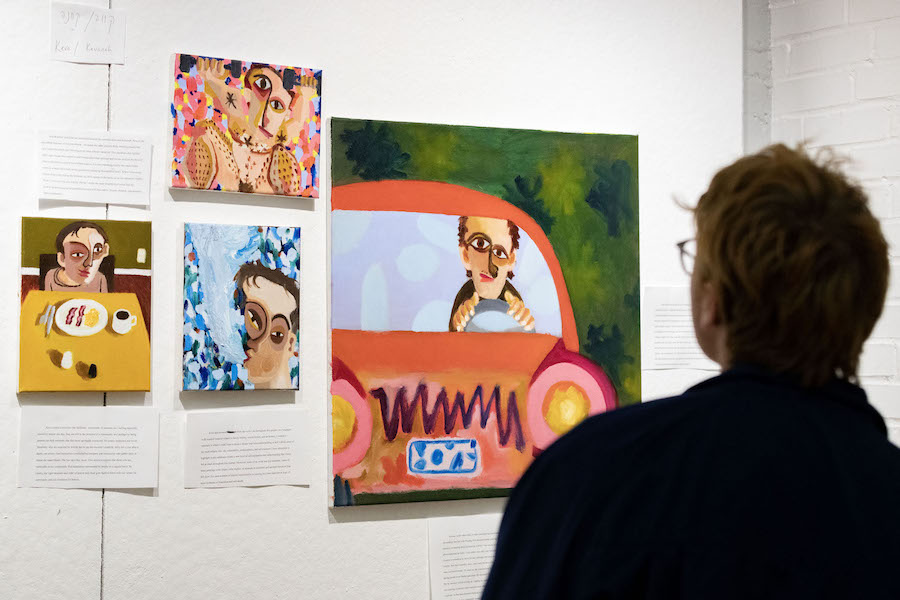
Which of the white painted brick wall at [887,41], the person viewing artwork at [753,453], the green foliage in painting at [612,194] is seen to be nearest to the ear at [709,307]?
the person viewing artwork at [753,453]

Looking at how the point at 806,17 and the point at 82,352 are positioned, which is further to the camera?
the point at 806,17

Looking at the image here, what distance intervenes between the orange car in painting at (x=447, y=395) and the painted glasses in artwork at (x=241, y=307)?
4.3 inches

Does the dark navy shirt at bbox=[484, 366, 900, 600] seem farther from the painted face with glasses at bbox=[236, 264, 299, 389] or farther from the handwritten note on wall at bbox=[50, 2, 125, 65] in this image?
the handwritten note on wall at bbox=[50, 2, 125, 65]

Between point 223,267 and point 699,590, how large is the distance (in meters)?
1.25

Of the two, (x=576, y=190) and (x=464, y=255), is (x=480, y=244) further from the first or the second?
(x=576, y=190)

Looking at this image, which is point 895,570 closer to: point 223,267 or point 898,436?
point 223,267

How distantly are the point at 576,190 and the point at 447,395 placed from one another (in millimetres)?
533

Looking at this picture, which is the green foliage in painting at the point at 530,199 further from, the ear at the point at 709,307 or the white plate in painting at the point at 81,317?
the ear at the point at 709,307

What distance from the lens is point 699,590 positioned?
0.72 metres

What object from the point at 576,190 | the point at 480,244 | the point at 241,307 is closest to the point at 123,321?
the point at 241,307

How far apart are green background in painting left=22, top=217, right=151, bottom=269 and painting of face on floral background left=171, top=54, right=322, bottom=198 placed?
120mm

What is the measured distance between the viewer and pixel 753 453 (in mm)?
747

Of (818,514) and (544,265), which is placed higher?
(544,265)

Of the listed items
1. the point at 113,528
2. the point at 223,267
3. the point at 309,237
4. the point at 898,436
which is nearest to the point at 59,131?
the point at 223,267
